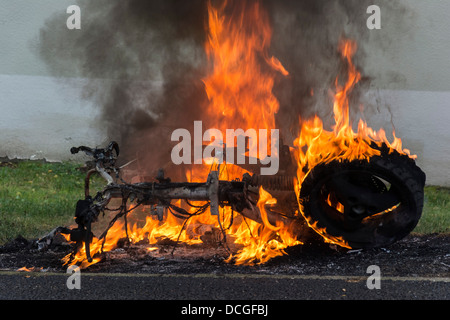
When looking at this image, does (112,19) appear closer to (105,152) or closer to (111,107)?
(111,107)

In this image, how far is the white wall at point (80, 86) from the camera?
929 cm

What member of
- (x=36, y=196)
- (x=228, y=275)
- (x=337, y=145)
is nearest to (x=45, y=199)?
(x=36, y=196)

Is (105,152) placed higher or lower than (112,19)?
lower

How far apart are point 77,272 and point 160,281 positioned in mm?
849

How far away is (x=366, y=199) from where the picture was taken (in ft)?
16.2

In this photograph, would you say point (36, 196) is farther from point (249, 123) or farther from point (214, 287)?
point (214, 287)

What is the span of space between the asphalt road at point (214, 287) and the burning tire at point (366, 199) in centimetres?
64

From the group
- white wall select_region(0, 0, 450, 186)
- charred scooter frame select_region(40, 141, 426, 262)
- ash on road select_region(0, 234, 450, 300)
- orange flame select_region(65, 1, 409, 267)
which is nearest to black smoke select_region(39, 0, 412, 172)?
orange flame select_region(65, 1, 409, 267)

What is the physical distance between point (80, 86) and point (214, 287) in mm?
6222

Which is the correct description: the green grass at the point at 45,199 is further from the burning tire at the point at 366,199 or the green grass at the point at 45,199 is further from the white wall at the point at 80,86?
the burning tire at the point at 366,199

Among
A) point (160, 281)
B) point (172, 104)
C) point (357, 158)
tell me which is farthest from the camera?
point (172, 104)
